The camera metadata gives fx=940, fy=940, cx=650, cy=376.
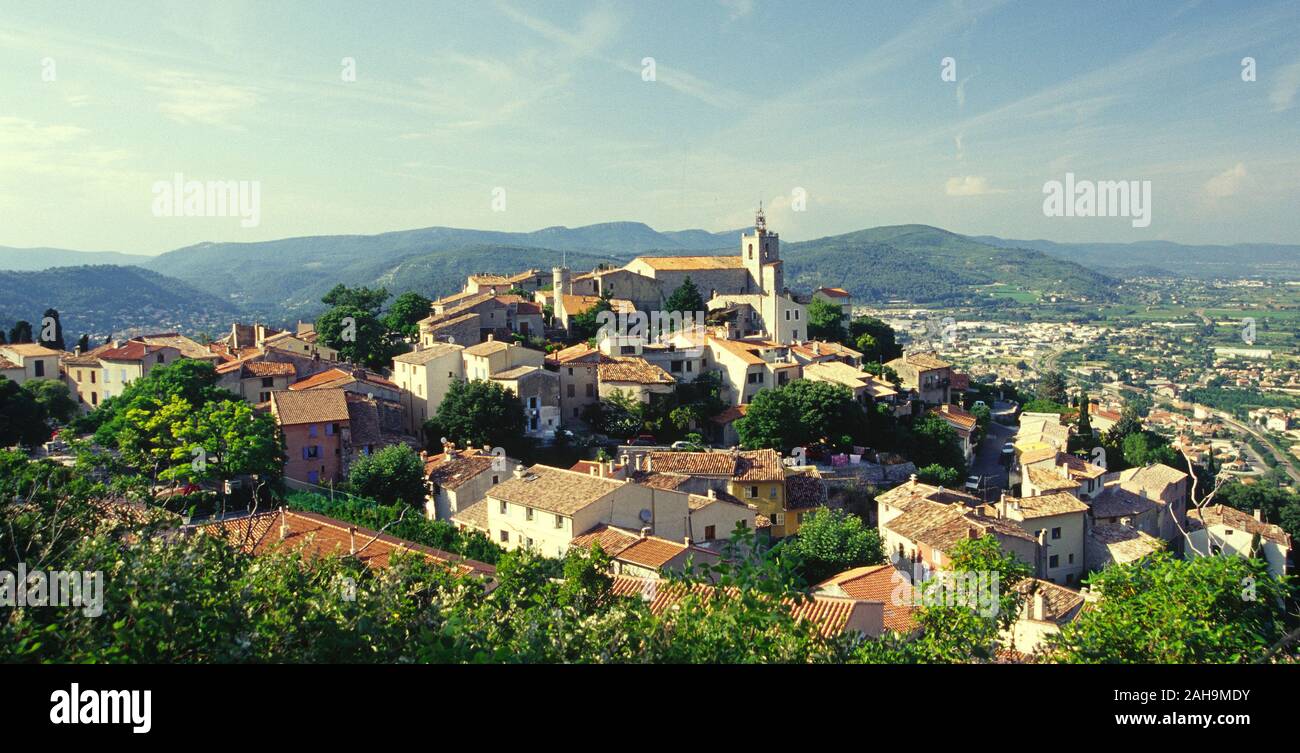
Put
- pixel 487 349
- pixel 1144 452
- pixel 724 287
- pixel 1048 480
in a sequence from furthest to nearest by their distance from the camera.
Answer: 1. pixel 724 287
2. pixel 1144 452
3. pixel 487 349
4. pixel 1048 480

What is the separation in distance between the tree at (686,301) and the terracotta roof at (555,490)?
28734 millimetres

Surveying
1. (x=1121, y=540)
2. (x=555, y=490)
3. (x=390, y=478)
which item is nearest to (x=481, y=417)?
(x=390, y=478)

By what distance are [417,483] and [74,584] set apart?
79.5 ft

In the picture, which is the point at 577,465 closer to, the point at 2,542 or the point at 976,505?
the point at 976,505

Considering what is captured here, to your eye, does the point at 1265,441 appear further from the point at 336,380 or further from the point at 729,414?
the point at 336,380

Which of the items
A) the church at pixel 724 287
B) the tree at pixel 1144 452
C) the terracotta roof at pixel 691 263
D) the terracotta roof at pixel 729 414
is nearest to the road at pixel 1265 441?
the tree at pixel 1144 452

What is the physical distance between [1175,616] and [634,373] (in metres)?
34.3

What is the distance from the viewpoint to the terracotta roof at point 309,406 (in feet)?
117

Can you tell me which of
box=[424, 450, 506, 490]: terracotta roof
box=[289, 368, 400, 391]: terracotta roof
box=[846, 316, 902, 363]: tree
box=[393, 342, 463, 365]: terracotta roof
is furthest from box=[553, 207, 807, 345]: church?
box=[424, 450, 506, 490]: terracotta roof

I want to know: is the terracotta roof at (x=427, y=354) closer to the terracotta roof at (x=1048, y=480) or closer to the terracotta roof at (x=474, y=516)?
the terracotta roof at (x=474, y=516)

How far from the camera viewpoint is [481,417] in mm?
38781

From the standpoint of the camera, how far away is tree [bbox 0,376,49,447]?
35.6 m
